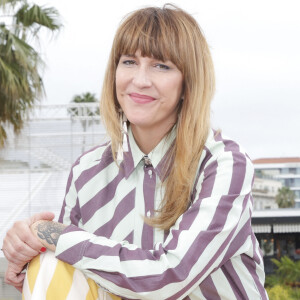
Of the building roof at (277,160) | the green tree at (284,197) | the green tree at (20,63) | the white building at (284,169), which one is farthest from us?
the building roof at (277,160)

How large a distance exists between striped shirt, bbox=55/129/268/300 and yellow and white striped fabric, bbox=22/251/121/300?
41 millimetres

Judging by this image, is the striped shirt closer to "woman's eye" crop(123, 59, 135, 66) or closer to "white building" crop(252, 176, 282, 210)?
"woman's eye" crop(123, 59, 135, 66)

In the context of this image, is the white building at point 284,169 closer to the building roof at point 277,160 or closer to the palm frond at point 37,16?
the building roof at point 277,160

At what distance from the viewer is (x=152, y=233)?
6.27ft

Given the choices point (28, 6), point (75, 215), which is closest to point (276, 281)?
point (28, 6)

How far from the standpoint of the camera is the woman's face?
74.8 inches

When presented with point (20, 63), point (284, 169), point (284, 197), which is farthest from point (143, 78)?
point (284, 169)

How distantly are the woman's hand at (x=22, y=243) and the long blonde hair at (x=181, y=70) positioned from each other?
0.30m

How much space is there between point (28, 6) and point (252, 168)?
10.6m

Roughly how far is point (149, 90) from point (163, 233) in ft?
1.27

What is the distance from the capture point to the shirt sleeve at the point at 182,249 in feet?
5.59

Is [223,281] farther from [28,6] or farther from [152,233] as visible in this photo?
[28,6]

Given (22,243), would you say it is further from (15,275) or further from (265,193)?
(265,193)

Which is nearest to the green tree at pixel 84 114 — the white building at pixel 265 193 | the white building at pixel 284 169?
Result: the white building at pixel 265 193
